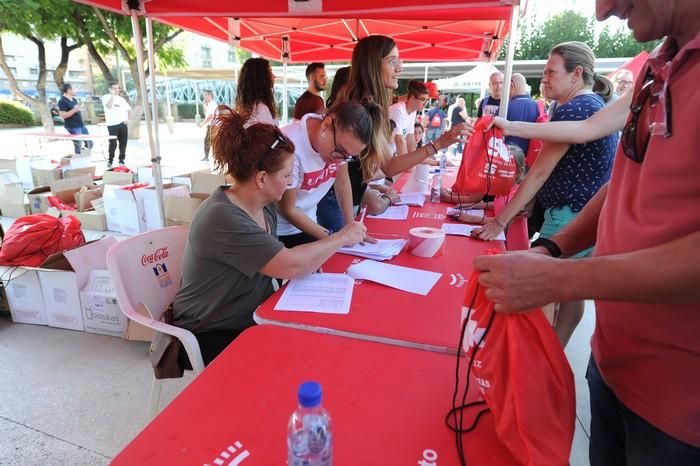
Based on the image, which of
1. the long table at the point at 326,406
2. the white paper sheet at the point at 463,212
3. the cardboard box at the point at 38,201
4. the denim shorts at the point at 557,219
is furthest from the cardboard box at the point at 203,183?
the long table at the point at 326,406

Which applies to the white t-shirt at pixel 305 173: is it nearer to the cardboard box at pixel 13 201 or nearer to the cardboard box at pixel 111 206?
the cardboard box at pixel 111 206

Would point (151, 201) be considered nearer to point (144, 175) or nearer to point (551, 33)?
point (144, 175)

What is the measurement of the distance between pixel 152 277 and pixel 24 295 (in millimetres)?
1473

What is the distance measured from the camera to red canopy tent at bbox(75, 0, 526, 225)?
293 centimetres

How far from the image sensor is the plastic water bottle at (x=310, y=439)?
64 centimetres

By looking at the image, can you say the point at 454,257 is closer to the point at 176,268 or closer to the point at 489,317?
the point at 489,317

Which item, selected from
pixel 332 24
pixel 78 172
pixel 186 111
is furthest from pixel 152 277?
pixel 186 111

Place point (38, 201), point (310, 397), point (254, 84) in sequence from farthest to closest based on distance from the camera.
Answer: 1. point (38, 201)
2. point (254, 84)
3. point (310, 397)

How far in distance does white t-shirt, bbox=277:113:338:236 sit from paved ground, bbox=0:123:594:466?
3.33 feet

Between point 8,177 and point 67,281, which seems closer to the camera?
point 67,281

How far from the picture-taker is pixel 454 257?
1665 millimetres

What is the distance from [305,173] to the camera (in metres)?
1.79

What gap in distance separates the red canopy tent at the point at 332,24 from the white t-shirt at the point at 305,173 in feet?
5.31

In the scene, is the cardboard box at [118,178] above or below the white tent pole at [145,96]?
below
